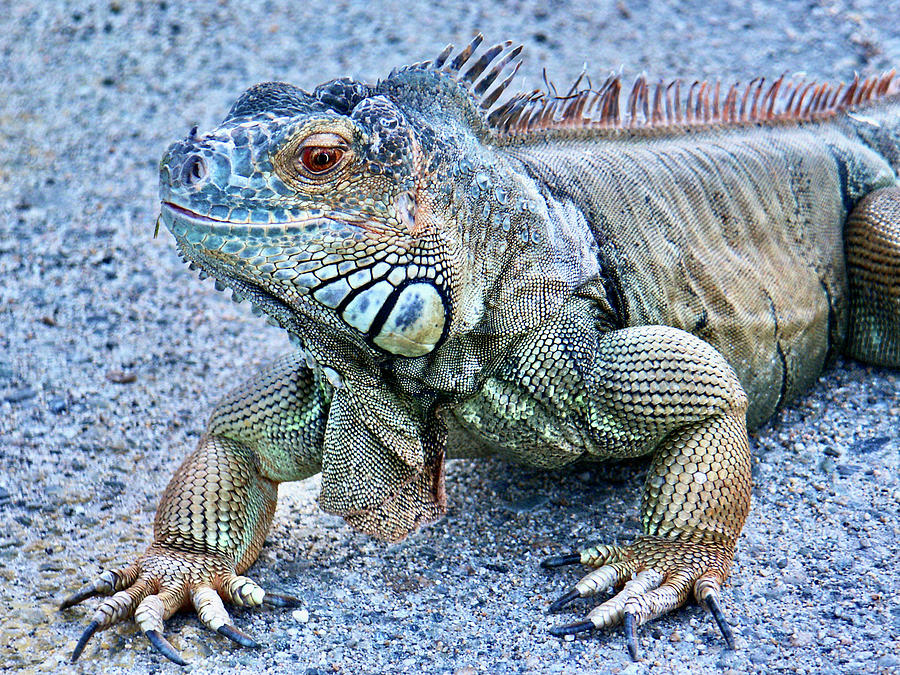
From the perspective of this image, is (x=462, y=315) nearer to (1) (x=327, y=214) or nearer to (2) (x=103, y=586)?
(1) (x=327, y=214)


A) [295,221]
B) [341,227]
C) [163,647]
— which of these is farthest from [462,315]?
[163,647]

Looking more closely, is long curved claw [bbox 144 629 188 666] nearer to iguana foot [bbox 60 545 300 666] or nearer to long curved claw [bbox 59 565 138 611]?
iguana foot [bbox 60 545 300 666]

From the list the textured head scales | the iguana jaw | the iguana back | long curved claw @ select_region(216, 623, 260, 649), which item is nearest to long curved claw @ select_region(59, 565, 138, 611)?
long curved claw @ select_region(216, 623, 260, 649)

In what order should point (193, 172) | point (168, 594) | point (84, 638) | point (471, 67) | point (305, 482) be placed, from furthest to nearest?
point (305, 482) → point (471, 67) → point (168, 594) → point (84, 638) → point (193, 172)

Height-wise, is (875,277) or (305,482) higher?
(875,277)

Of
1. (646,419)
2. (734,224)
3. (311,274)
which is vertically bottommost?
(646,419)

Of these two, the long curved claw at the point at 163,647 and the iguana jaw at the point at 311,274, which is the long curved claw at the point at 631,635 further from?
the long curved claw at the point at 163,647

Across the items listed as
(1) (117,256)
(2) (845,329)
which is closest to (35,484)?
(1) (117,256)

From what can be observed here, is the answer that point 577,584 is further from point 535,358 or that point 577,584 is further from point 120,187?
point 120,187
